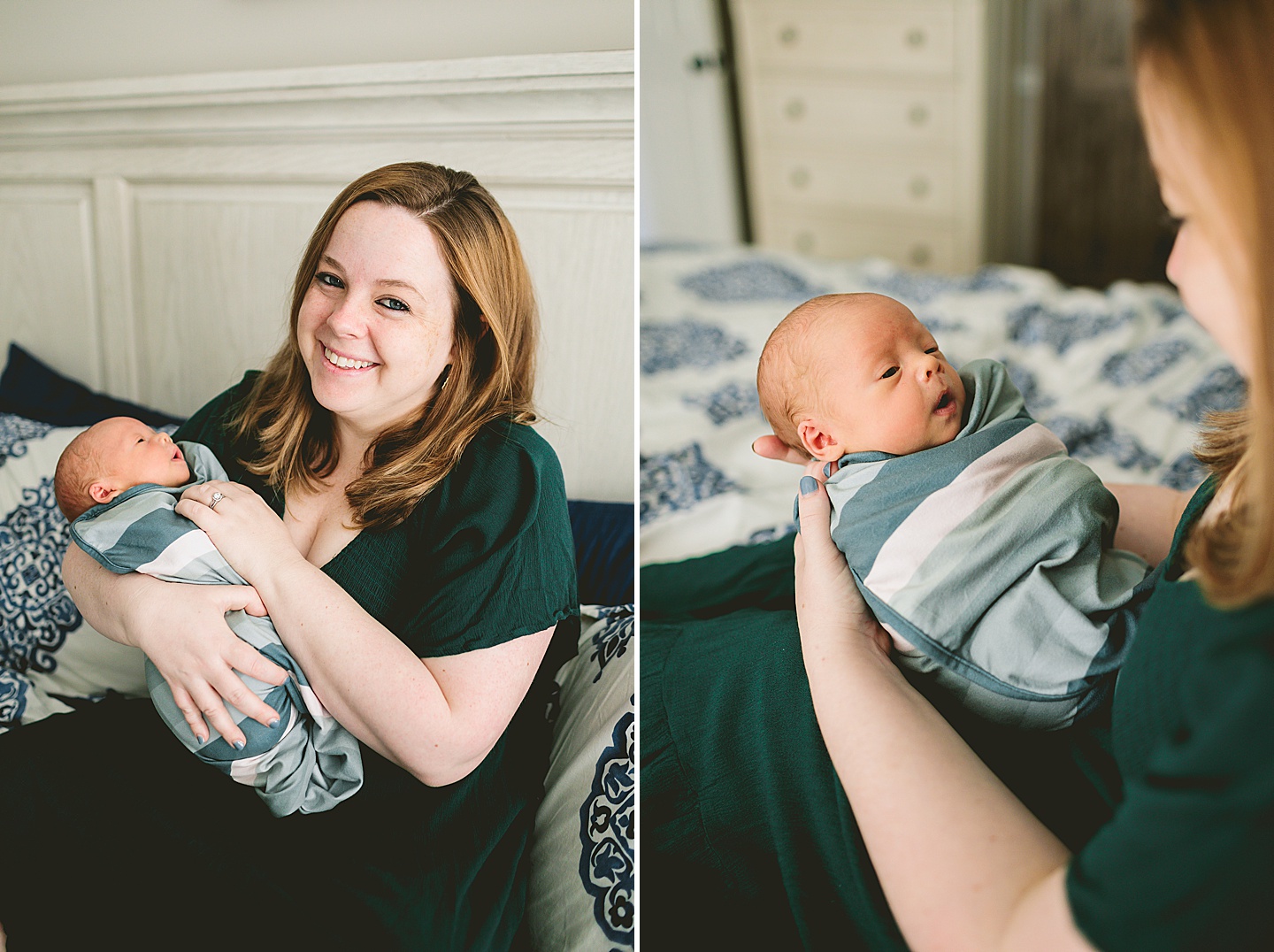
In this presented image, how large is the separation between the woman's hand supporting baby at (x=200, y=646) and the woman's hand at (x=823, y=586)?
1.20ft

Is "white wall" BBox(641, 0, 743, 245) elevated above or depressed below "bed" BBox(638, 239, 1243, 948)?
above

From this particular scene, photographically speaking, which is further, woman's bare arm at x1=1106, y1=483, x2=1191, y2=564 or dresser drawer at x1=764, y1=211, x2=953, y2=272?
dresser drawer at x1=764, y1=211, x2=953, y2=272

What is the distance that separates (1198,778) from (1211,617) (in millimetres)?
103

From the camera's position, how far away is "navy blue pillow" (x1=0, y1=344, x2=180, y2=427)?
2.53 feet

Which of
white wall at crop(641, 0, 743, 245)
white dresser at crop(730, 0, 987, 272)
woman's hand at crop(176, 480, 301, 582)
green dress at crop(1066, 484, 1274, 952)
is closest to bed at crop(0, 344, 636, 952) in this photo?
woman's hand at crop(176, 480, 301, 582)

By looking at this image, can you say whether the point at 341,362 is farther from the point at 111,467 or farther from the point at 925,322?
the point at 925,322

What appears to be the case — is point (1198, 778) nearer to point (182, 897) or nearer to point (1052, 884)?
point (1052, 884)

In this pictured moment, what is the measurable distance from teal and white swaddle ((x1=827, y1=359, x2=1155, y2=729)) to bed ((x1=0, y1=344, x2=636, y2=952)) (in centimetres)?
22

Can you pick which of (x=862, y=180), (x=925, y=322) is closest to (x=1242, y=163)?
(x=925, y=322)

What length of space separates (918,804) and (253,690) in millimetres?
432

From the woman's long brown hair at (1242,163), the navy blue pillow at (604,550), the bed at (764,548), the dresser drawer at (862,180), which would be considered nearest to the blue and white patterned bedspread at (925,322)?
the bed at (764,548)

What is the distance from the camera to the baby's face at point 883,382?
654 millimetres

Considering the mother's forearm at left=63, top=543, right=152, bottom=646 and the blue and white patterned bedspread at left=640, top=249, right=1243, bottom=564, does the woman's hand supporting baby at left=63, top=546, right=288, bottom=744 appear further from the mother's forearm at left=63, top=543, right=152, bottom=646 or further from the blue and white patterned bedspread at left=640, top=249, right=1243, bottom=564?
the blue and white patterned bedspread at left=640, top=249, right=1243, bottom=564

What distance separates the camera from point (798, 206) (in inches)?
133
